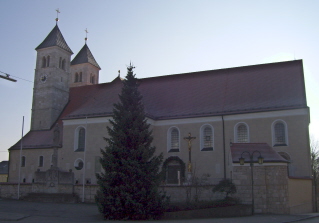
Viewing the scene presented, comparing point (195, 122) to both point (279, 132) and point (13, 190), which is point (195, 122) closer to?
point (279, 132)

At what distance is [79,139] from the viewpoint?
118 ft

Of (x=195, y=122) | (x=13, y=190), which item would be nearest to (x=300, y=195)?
(x=195, y=122)

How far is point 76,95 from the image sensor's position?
45.0 meters

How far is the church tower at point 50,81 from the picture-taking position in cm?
4266

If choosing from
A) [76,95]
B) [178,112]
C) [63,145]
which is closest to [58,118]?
[76,95]

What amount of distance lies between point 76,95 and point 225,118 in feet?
64.5

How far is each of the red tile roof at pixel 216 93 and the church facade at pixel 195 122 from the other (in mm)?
81

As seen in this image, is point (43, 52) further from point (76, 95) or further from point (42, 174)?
point (42, 174)

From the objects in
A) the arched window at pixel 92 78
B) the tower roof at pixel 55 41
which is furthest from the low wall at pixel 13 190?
the arched window at pixel 92 78

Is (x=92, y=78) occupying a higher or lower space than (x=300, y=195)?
higher

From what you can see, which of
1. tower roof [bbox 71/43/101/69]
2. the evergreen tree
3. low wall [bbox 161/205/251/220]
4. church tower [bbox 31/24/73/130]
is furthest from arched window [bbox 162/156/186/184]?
tower roof [bbox 71/43/101/69]

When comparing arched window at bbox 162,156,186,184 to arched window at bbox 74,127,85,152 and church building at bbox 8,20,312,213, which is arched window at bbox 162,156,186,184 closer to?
church building at bbox 8,20,312,213

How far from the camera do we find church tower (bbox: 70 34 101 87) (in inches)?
2051

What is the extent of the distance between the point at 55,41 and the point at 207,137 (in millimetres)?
22615
